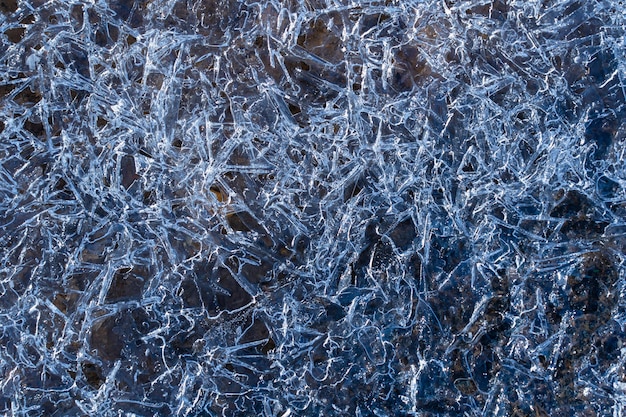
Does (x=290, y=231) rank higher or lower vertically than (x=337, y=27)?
lower

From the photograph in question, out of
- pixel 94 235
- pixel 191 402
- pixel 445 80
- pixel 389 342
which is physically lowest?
pixel 191 402

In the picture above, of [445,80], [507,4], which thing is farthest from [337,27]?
[507,4]

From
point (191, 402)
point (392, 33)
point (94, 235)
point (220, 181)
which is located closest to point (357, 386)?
point (191, 402)

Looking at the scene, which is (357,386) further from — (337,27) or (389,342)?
(337,27)

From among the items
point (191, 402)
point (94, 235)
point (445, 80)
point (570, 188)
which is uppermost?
point (445, 80)

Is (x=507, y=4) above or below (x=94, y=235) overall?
above

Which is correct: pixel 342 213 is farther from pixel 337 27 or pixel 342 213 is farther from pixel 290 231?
pixel 337 27
